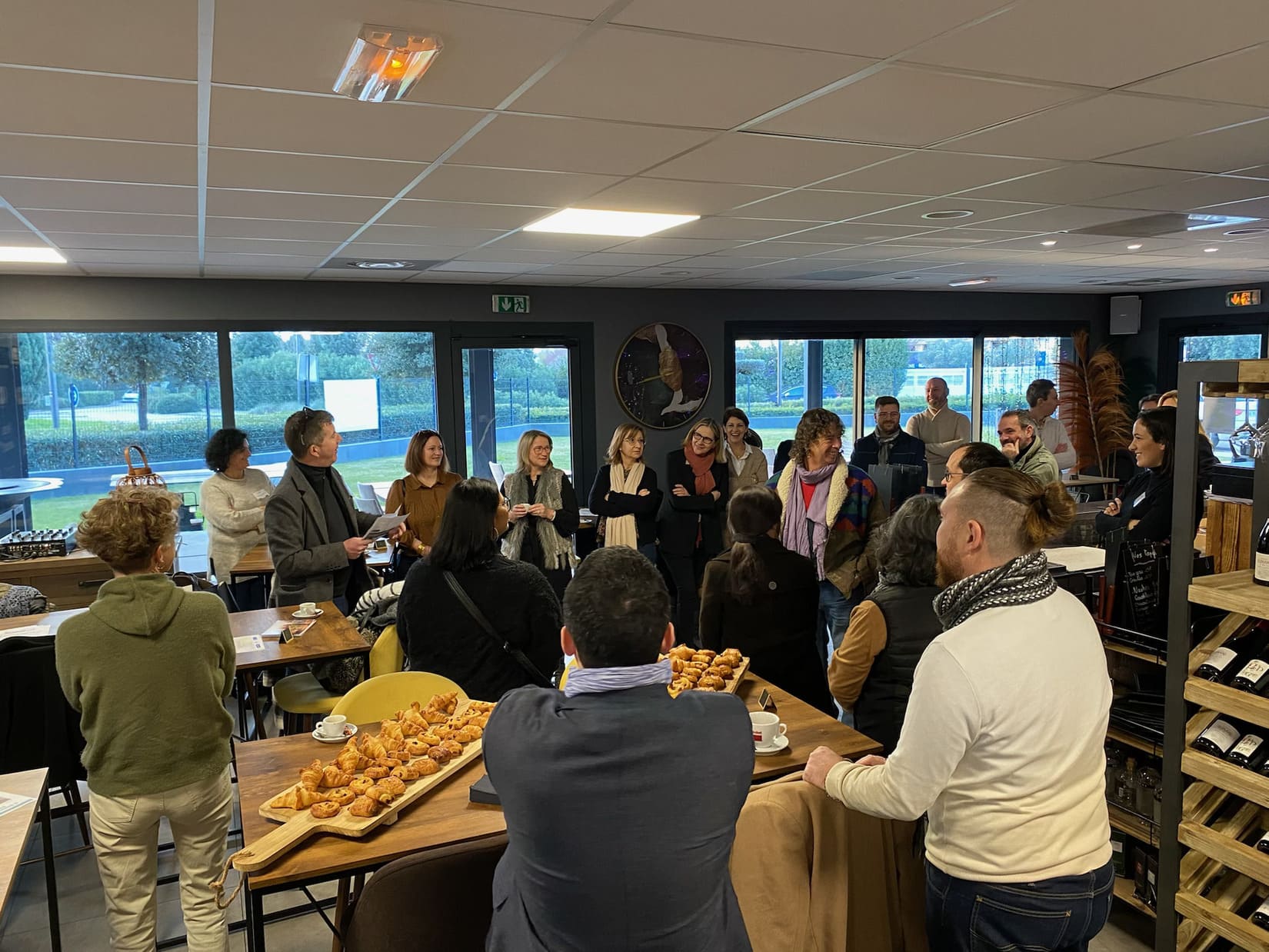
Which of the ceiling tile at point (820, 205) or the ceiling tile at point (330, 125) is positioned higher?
the ceiling tile at point (820, 205)

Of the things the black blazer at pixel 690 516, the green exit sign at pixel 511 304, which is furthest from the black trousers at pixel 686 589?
the green exit sign at pixel 511 304

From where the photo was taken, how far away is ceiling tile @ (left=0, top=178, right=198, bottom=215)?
10.8ft

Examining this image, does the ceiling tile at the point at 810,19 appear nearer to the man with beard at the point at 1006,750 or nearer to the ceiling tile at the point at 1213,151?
the man with beard at the point at 1006,750

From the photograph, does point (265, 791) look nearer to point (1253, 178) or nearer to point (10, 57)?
point (10, 57)

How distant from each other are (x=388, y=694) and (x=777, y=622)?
1297 millimetres

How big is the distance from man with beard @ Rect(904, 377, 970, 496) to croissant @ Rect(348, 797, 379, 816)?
651 centimetres

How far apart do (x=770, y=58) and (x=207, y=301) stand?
560 cm

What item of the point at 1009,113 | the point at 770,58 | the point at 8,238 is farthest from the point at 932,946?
the point at 8,238

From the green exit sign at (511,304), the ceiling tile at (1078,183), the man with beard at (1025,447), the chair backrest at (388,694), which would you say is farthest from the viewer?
the green exit sign at (511,304)

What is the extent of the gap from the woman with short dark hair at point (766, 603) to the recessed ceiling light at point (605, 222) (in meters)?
1.68

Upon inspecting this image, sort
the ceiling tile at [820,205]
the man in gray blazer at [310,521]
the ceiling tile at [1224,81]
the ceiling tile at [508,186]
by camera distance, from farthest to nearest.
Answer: the man in gray blazer at [310,521] < the ceiling tile at [820,205] < the ceiling tile at [508,186] < the ceiling tile at [1224,81]

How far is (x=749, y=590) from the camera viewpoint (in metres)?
3.13

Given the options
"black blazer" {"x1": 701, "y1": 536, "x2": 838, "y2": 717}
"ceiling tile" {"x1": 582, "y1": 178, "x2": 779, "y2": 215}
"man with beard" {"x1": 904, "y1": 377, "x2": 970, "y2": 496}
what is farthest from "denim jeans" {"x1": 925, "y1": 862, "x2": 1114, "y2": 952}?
"man with beard" {"x1": 904, "y1": 377, "x2": 970, "y2": 496}

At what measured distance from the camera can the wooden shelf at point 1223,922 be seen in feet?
7.09
